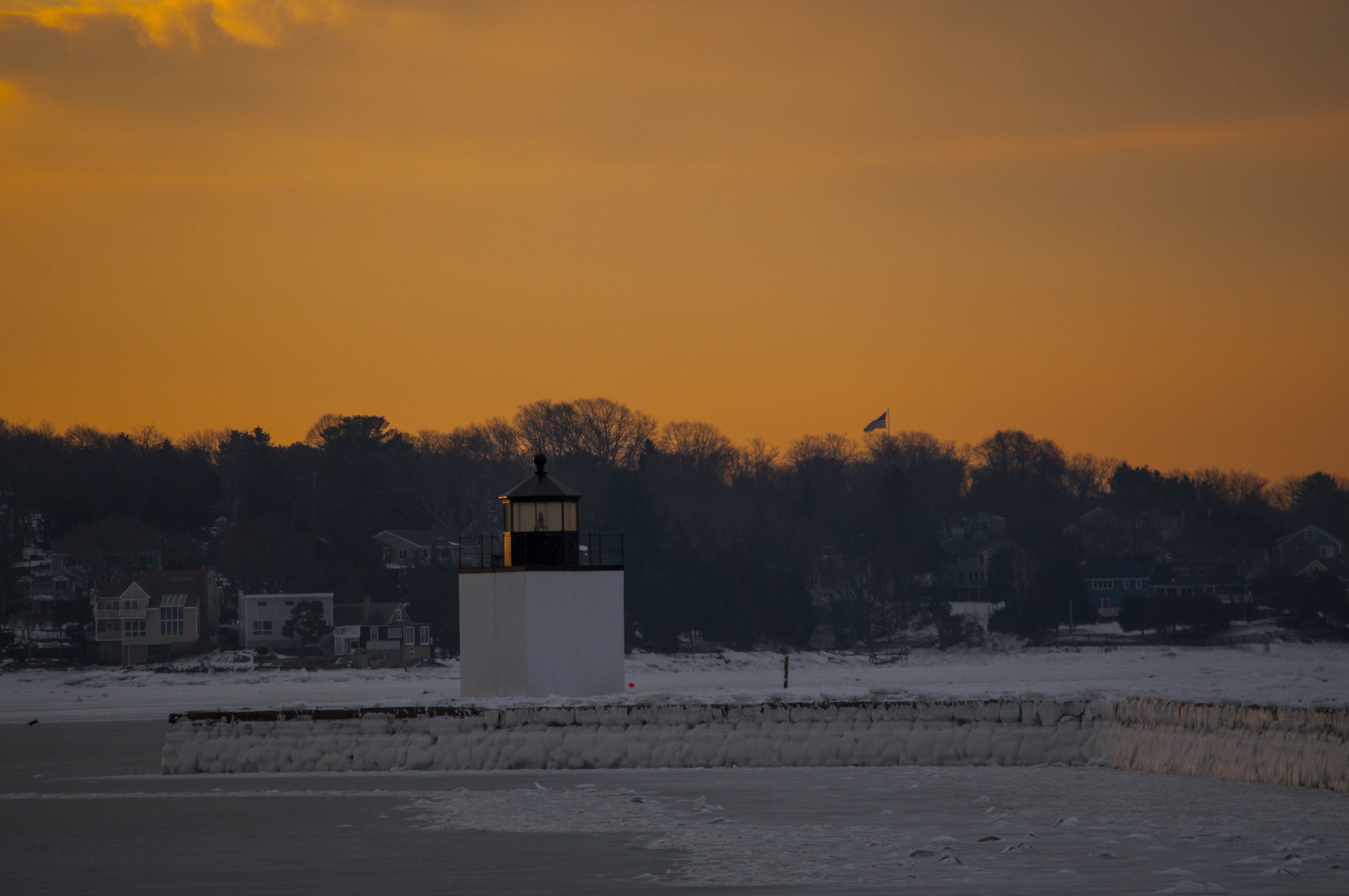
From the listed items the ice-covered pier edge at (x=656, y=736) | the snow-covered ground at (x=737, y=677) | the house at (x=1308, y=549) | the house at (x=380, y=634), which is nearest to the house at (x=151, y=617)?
the snow-covered ground at (x=737, y=677)

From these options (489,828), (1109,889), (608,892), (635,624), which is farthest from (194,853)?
(635,624)

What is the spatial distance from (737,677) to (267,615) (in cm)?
2403

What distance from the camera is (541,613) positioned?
23531mm

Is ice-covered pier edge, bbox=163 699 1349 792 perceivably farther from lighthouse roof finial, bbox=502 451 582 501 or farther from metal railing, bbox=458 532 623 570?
lighthouse roof finial, bbox=502 451 582 501

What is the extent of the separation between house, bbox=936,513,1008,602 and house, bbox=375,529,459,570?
3066 centimetres

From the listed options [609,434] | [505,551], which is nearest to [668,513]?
[609,434]

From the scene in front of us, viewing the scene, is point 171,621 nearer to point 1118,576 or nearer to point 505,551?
point 1118,576

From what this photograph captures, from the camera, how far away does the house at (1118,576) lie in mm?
95625

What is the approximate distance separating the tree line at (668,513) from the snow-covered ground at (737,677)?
150 inches

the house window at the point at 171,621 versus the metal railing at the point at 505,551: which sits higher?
the metal railing at the point at 505,551

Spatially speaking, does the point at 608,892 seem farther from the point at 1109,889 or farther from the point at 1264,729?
the point at 1264,729

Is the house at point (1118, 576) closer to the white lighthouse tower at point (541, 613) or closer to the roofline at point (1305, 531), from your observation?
the roofline at point (1305, 531)

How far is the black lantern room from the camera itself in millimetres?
24234

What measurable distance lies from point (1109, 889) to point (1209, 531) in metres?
90.5
